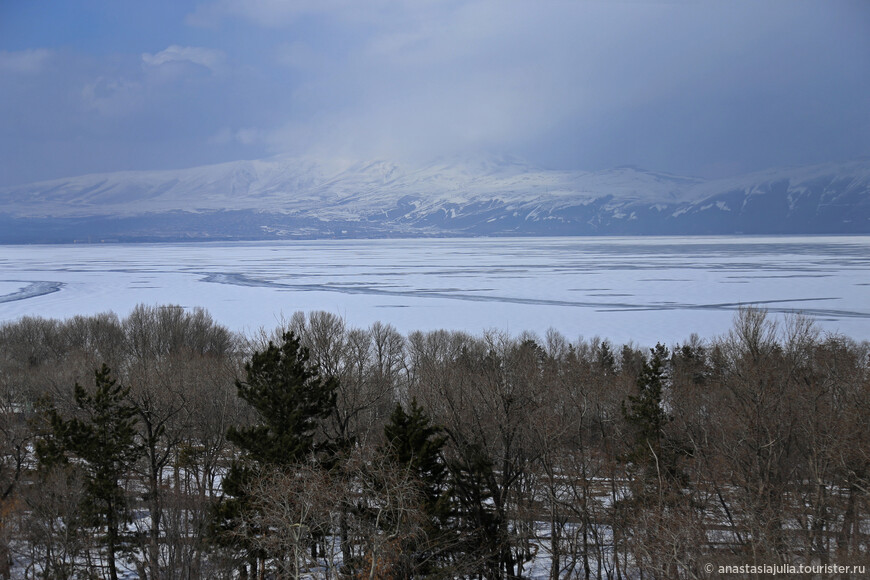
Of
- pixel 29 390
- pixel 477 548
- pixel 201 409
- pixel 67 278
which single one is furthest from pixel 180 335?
pixel 67 278

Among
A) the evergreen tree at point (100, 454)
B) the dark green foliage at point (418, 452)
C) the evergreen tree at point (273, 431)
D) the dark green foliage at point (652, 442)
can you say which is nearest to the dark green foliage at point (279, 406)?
the evergreen tree at point (273, 431)

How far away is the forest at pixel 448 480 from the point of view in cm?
1542

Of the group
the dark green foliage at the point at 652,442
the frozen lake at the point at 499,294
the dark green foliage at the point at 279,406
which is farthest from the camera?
the frozen lake at the point at 499,294

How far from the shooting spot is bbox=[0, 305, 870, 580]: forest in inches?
607

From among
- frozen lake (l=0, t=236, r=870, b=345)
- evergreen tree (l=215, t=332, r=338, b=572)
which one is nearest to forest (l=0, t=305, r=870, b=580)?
evergreen tree (l=215, t=332, r=338, b=572)

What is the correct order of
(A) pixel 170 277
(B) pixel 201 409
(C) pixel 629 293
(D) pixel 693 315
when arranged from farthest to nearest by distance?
(A) pixel 170 277, (C) pixel 629 293, (D) pixel 693 315, (B) pixel 201 409

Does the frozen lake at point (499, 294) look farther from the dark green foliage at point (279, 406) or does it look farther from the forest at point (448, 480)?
the dark green foliage at point (279, 406)

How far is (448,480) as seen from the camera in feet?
66.7

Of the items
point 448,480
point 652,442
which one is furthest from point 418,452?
point 652,442

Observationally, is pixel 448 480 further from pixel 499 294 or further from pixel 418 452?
pixel 499 294

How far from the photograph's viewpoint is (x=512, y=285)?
290 ft

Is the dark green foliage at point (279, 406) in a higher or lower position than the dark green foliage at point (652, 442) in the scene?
higher

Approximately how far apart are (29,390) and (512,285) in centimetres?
6020

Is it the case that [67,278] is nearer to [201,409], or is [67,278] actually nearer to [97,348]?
[97,348]
